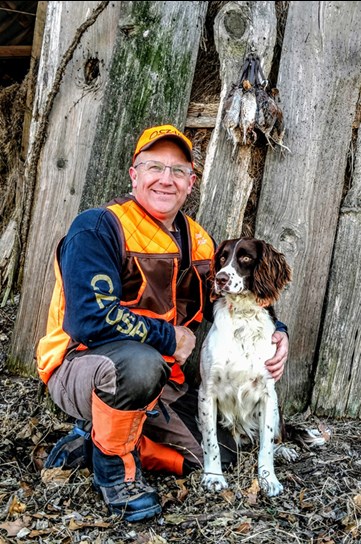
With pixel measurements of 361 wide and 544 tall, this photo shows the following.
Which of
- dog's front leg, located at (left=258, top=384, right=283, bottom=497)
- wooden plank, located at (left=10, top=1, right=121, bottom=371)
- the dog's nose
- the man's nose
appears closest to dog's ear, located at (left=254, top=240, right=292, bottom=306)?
the dog's nose

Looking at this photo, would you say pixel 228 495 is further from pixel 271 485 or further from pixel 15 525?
pixel 15 525

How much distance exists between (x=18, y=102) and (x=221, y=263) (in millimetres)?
2650

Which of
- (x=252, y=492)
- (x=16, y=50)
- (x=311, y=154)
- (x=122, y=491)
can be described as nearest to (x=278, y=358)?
(x=252, y=492)

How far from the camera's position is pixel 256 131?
3719 mm

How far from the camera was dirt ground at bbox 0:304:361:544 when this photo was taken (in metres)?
2.63

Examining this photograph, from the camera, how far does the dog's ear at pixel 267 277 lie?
325cm

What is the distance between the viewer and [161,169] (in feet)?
10.6

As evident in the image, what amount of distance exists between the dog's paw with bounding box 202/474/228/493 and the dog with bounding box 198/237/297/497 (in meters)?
0.01

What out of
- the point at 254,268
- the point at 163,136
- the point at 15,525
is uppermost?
the point at 163,136

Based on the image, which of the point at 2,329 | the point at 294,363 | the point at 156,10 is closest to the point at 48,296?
the point at 2,329

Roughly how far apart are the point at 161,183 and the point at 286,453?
1.58 m

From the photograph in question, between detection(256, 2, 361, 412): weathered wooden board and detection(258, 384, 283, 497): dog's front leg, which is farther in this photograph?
detection(256, 2, 361, 412): weathered wooden board

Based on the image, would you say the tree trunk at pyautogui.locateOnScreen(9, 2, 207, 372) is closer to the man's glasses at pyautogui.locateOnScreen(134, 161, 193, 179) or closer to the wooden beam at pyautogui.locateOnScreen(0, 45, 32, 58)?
the man's glasses at pyautogui.locateOnScreen(134, 161, 193, 179)

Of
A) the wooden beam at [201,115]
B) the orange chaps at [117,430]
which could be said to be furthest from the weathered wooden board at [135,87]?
the orange chaps at [117,430]
